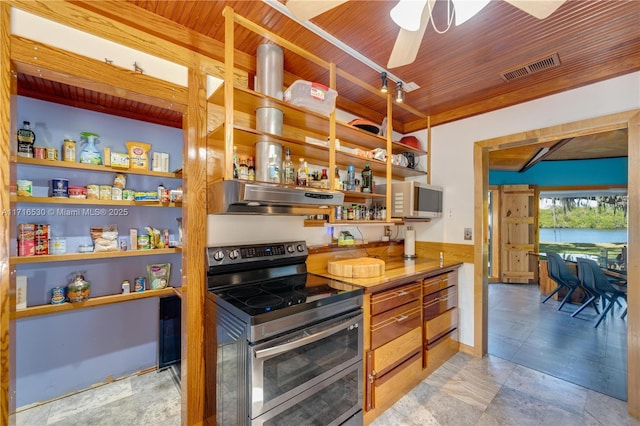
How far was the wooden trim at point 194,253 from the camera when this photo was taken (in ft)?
5.38

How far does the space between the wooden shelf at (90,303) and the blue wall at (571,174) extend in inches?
249

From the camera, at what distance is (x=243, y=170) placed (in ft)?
5.65

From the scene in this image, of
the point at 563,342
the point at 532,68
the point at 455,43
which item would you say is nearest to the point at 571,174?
the point at 563,342

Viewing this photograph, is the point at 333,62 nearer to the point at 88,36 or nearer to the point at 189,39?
the point at 189,39

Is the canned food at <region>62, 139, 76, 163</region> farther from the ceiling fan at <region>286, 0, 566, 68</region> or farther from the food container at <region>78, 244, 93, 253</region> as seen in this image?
the ceiling fan at <region>286, 0, 566, 68</region>

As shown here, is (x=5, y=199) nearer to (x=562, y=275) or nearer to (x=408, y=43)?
(x=408, y=43)

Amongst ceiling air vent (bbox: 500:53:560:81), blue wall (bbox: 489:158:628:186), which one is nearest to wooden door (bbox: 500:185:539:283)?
blue wall (bbox: 489:158:628:186)

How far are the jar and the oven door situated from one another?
1.70m

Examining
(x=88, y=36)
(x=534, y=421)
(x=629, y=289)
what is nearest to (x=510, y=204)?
(x=629, y=289)

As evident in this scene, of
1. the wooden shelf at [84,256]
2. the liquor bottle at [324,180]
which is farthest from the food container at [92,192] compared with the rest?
the liquor bottle at [324,180]

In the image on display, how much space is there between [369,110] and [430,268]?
1670 mm

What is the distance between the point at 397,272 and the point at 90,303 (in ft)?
7.91

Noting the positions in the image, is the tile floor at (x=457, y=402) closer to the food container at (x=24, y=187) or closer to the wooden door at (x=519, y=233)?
the food container at (x=24, y=187)

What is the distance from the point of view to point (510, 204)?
5531 millimetres
